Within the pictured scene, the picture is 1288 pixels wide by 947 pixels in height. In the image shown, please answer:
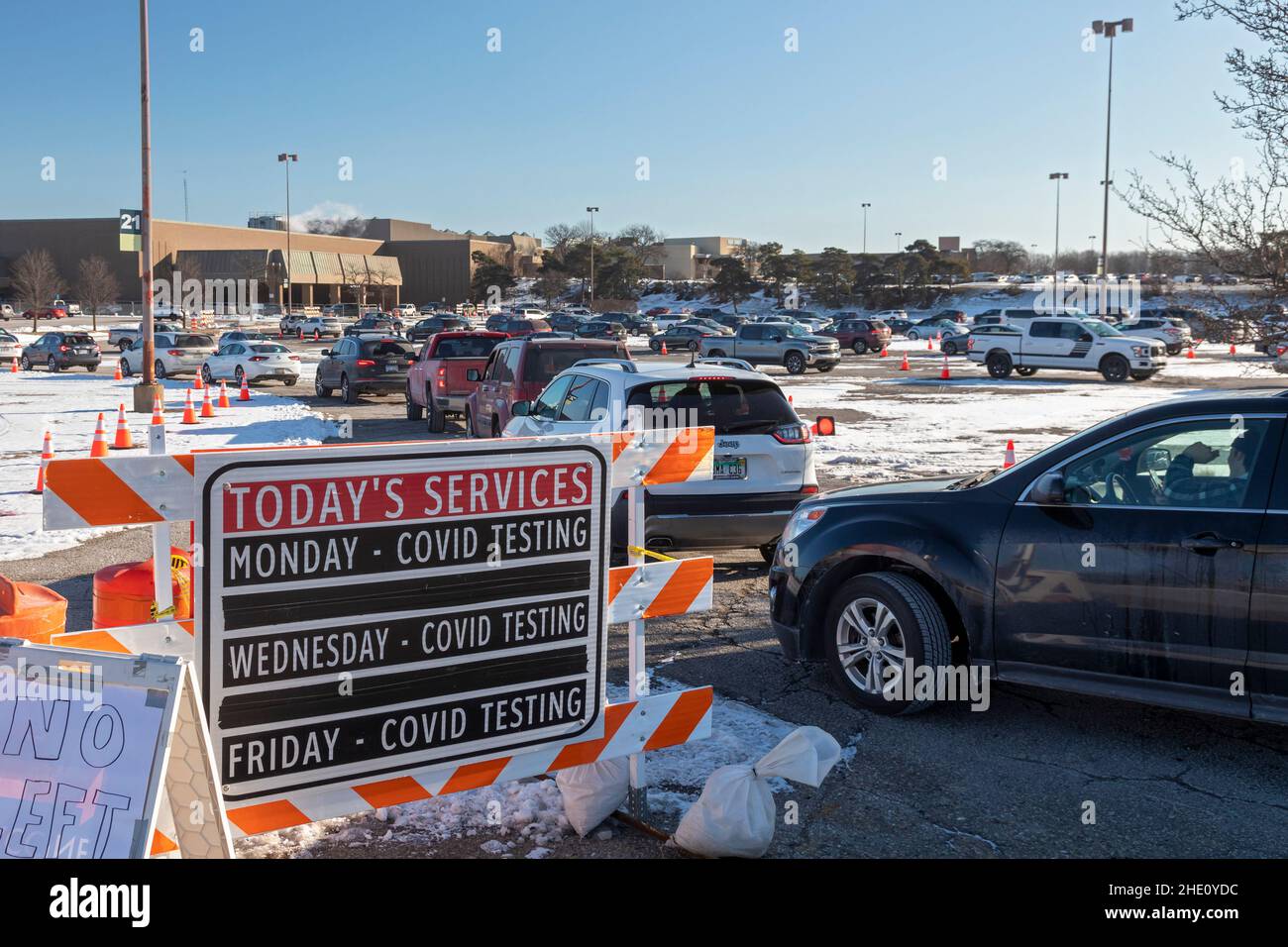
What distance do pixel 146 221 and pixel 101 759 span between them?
80.6 feet

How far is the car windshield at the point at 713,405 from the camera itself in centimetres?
887

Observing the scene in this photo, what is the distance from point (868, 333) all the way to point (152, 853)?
2117 inches

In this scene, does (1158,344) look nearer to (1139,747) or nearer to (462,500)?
(1139,747)

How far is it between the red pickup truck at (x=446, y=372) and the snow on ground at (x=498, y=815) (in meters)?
→ 15.3

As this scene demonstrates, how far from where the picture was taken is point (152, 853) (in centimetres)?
324

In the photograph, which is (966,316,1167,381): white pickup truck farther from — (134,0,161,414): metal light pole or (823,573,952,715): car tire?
(823,573,952,715): car tire

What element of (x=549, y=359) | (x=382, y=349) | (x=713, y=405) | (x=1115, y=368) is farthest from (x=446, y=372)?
(x=1115, y=368)

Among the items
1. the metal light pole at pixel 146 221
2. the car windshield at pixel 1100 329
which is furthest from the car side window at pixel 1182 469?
the car windshield at pixel 1100 329

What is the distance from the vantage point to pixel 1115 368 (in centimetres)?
3581

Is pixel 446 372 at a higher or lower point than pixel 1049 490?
higher

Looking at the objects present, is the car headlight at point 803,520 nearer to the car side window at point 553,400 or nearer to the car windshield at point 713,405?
the car windshield at point 713,405

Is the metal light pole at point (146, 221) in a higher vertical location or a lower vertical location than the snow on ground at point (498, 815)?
higher

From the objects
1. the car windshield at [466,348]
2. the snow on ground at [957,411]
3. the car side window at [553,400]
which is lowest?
the snow on ground at [957,411]

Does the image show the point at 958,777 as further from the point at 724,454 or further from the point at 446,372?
Answer: the point at 446,372
